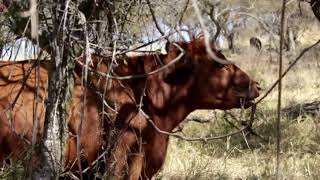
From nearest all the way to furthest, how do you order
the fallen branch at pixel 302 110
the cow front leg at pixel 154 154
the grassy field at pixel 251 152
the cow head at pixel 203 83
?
1. the cow front leg at pixel 154 154
2. the cow head at pixel 203 83
3. the grassy field at pixel 251 152
4. the fallen branch at pixel 302 110

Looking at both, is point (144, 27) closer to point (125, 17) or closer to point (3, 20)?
point (125, 17)

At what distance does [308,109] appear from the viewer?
9.04m

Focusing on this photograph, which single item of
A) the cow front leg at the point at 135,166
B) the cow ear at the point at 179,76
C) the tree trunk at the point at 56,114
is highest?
the cow ear at the point at 179,76

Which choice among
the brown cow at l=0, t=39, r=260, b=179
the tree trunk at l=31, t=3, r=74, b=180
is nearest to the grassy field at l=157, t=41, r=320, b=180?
the brown cow at l=0, t=39, r=260, b=179

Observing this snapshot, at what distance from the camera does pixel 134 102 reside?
4297mm

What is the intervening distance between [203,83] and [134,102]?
2.31 ft

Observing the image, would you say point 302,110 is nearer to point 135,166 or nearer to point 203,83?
point 203,83

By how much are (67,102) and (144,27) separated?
705mm

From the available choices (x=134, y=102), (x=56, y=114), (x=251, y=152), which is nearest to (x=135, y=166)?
(x=134, y=102)

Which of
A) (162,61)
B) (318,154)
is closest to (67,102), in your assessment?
(162,61)

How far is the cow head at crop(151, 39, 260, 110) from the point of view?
4711 millimetres

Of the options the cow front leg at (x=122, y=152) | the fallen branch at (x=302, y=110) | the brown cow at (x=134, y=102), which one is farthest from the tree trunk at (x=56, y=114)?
the fallen branch at (x=302, y=110)

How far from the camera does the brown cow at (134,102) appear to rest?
4062 mm

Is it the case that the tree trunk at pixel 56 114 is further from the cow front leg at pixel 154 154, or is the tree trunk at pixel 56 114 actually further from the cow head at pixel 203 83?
the cow head at pixel 203 83
